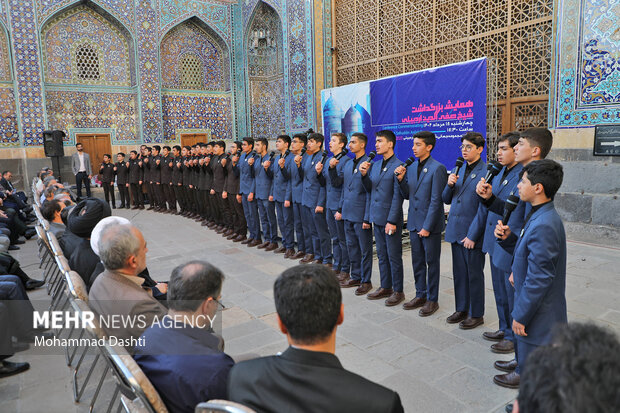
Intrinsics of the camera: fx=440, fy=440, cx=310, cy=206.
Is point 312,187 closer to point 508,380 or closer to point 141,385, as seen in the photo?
point 508,380

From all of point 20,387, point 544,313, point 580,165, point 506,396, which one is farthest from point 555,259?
point 580,165

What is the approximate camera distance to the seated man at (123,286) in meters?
2.18

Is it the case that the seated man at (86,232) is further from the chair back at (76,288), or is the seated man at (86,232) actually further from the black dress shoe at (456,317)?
Result: the black dress shoe at (456,317)

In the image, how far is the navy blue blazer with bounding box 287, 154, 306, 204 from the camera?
5844 mm

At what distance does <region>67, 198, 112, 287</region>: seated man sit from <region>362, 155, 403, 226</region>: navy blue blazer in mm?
2430

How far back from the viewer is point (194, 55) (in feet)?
46.8

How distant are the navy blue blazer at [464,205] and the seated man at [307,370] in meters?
2.48

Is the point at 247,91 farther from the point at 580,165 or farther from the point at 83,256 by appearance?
the point at 83,256

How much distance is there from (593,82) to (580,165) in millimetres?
1158

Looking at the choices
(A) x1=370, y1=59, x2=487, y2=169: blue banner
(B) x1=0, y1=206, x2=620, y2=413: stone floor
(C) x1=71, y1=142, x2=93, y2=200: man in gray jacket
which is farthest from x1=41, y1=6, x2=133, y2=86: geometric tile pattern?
(B) x1=0, y1=206, x2=620, y2=413: stone floor

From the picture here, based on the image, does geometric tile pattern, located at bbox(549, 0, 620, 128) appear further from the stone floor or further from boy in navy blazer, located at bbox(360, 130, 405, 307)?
boy in navy blazer, located at bbox(360, 130, 405, 307)

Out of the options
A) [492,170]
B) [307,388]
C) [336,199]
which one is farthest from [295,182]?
[307,388]

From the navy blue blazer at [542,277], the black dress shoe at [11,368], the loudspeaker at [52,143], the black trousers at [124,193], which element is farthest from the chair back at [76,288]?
the loudspeaker at [52,143]

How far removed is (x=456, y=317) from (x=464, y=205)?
0.95 m
